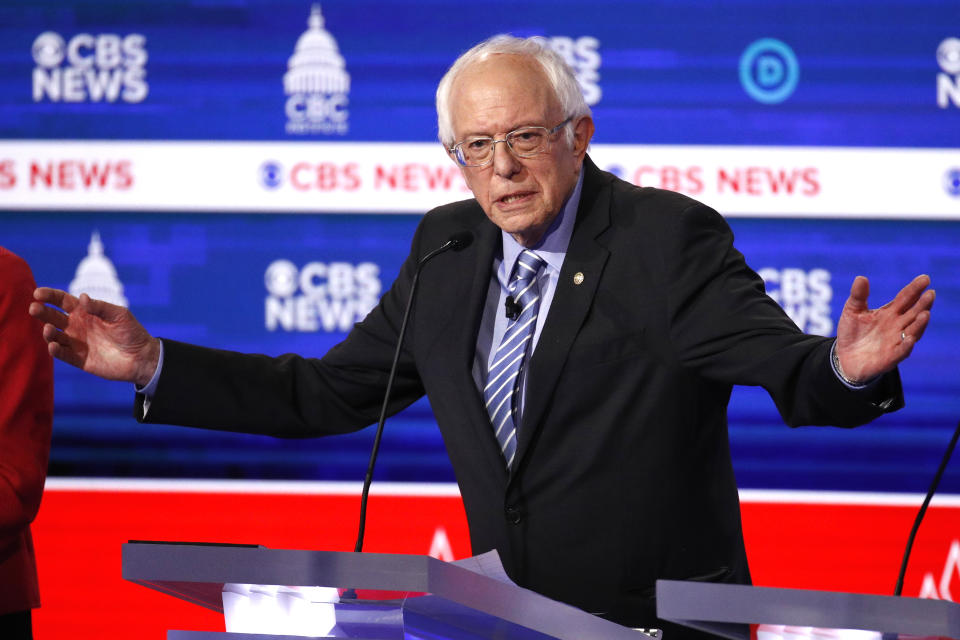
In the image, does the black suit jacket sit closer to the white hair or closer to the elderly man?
the elderly man

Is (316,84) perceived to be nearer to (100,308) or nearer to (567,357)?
(100,308)

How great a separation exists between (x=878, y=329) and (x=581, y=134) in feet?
2.61

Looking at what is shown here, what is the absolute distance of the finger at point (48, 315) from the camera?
186cm

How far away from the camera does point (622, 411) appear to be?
197 cm

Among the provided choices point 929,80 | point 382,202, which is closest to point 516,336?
point 382,202

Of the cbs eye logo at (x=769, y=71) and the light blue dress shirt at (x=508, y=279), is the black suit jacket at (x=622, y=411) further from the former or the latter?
the cbs eye logo at (x=769, y=71)

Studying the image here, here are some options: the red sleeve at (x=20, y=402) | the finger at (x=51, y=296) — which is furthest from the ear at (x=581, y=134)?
the red sleeve at (x=20, y=402)

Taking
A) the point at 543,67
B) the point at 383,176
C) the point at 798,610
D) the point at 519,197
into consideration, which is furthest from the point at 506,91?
the point at 383,176

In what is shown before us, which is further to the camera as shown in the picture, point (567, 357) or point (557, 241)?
point (557, 241)

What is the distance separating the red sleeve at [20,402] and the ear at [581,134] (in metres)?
1.07

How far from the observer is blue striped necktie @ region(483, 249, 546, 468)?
203cm

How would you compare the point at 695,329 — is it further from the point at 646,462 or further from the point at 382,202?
the point at 382,202

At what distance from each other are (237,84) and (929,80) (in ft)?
6.82

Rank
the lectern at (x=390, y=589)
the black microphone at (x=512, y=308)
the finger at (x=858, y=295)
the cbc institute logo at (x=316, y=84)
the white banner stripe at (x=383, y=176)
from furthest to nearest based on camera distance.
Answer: the cbc institute logo at (x=316, y=84), the white banner stripe at (x=383, y=176), the black microphone at (x=512, y=308), the finger at (x=858, y=295), the lectern at (x=390, y=589)
